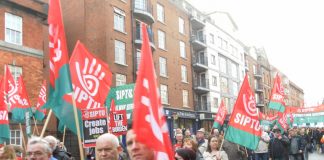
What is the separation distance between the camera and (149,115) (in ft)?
11.8

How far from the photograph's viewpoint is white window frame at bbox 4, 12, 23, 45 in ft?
66.7

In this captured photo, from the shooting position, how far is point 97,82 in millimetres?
8312

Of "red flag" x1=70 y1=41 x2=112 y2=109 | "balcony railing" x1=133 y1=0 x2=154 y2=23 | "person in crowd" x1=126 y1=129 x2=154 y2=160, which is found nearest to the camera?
"person in crowd" x1=126 y1=129 x2=154 y2=160

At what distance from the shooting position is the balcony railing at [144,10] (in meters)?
30.5

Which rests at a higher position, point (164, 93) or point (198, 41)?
point (198, 41)

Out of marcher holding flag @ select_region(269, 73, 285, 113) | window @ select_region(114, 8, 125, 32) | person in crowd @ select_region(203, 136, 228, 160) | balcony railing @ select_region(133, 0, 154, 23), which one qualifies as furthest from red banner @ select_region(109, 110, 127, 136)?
balcony railing @ select_region(133, 0, 154, 23)

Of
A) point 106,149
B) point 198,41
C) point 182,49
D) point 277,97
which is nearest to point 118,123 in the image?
point 106,149

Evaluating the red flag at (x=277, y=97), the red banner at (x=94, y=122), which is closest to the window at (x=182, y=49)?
the red flag at (x=277, y=97)

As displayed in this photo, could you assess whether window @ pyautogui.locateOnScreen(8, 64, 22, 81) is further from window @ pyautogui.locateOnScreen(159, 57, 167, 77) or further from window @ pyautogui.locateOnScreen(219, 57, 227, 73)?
window @ pyautogui.locateOnScreen(219, 57, 227, 73)

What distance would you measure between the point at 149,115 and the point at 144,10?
28044 mm

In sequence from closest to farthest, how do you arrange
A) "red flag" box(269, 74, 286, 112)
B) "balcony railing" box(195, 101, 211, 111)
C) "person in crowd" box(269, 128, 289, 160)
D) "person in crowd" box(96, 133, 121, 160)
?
1. "person in crowd" box(96, 133, 121, 160)
2. "person in crowd" box(269, 128, 289, 160)
3. "red flag" box(269, 74, 286, 112)
4. "balcony railing" box(195, 101, 211, 111)

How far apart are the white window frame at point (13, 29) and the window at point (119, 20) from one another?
8404mm

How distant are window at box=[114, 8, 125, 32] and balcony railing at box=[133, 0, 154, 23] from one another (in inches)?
54.0

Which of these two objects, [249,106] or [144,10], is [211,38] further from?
[249,106]
